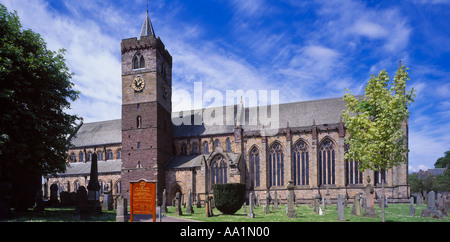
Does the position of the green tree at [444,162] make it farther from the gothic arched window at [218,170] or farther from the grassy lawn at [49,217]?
the grassy lawn at [49,217]

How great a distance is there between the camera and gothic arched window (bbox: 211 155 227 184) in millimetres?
38250

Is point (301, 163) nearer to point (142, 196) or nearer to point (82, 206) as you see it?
point (82, 206)

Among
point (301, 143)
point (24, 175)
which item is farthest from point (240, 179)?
point (24, 175)

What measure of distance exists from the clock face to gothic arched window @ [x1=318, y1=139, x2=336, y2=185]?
23879mm

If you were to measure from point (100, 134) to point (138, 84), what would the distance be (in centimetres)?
1481

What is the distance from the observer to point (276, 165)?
129ft

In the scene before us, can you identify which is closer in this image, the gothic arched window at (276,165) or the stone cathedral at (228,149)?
the stone cathedral at (228,149)

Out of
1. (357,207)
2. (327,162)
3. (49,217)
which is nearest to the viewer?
(357,207)

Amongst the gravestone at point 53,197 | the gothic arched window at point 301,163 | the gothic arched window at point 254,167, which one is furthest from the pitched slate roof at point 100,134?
the gothic arched window at point 301,163

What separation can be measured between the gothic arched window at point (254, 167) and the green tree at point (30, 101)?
22798mm

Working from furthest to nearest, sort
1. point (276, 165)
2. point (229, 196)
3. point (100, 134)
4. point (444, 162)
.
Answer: point (444, 162) → point (100, 134) → point (276, 165) → point (229, 196)

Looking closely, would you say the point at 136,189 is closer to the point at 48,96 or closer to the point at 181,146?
the point at 48,96

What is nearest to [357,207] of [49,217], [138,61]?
[49,217]

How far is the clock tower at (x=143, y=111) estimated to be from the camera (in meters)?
37.8
